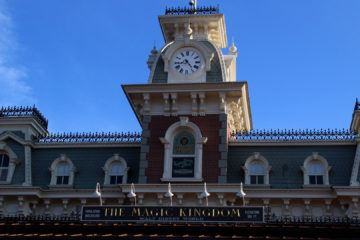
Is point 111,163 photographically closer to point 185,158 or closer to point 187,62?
point 185,158

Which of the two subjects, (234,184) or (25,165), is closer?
(234,184)

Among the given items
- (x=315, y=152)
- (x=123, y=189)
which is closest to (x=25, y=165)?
(x=123, y=189)

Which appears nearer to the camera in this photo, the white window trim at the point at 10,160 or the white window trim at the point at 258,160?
the white window trim at the point at 258,160

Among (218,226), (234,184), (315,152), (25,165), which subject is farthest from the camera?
(25,165)

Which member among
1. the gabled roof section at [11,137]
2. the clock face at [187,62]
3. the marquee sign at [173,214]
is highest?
the clock face at [187,62]

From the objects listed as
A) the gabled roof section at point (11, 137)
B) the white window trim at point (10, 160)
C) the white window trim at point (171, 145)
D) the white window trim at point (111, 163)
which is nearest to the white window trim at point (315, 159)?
the white window trim at point (171, 145)

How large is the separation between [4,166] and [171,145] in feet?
31.0

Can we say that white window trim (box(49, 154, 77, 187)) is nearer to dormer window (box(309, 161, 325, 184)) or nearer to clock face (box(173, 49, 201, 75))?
clock face (box(173, 49, 201, 75))

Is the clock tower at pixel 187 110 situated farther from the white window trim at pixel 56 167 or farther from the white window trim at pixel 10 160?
the white window trim at pixel 10 160

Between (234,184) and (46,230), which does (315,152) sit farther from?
(46,230)

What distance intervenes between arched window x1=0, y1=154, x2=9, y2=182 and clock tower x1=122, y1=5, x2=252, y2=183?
7529 millimetres

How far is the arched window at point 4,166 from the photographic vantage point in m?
32.7

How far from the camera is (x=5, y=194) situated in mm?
30953

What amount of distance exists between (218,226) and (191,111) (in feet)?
28.7
